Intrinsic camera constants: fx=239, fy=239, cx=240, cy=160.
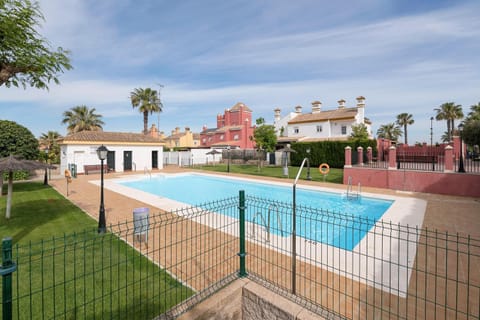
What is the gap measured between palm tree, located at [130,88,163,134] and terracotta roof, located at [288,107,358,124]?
22.1 meters

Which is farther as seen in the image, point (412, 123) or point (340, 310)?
point (412, 123)

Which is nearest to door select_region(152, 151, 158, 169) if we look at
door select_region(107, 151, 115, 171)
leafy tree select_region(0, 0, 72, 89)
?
door select_region(107, 151, 115, 171)

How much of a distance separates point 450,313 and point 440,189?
11439 millimetres

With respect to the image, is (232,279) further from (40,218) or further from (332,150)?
(332,150)

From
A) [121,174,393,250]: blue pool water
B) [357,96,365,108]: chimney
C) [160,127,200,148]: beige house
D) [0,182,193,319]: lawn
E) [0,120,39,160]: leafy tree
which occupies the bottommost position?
[121,174,393,250]: blue pool water

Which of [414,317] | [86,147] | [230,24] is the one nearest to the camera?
[414,317]

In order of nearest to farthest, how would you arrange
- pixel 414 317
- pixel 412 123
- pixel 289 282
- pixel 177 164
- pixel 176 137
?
1. pixel 414 317
2. pixel 289 282
3. pixel 177 164
4. pixel 412 123
5. pixel 176 137

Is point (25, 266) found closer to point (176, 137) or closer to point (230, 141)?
point (230, 141)

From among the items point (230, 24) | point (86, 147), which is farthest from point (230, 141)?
point (230, 24)

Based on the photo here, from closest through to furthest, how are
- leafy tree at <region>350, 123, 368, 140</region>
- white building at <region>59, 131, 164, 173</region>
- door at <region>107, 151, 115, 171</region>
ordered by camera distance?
white building at <region>59, 131, 164, 173</region> < door at <region>107, 151, 115, 171</region> < leafy tree at <region>350, 123, 368, 140</region>

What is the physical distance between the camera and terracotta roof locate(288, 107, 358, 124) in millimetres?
34062

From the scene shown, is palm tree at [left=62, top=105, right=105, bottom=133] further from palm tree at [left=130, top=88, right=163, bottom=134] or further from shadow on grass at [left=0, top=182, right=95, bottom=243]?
shadow on grass at [left=0, top=182, right=95, bottom=243]

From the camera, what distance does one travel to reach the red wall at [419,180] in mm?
11570

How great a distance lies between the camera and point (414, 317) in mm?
3369
